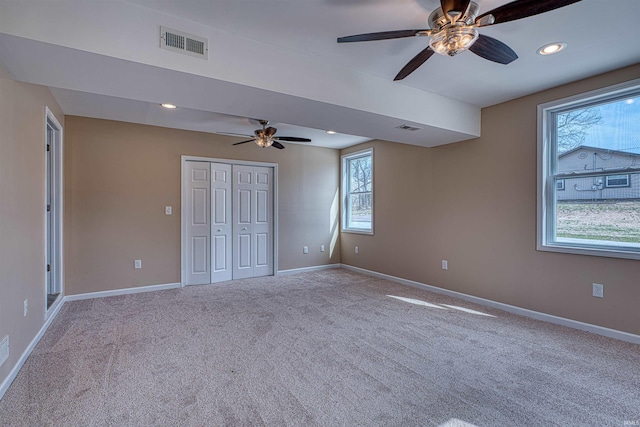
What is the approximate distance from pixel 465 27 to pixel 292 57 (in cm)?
138

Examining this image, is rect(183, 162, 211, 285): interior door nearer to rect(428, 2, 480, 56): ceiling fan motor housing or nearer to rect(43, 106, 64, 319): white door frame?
rect(43, 106, 64, 319): white door frame

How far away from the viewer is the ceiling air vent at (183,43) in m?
2.16

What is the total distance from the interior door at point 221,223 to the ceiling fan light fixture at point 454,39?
4.11m

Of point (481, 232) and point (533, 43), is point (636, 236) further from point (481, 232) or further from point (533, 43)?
point (533, 43)

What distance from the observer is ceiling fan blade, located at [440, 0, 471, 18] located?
5.67 ft

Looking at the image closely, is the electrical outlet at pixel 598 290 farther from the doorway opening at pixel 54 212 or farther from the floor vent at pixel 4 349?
the doorway opening at pixel 54 212

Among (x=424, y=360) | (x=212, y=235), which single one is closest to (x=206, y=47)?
(x=424, y=360)

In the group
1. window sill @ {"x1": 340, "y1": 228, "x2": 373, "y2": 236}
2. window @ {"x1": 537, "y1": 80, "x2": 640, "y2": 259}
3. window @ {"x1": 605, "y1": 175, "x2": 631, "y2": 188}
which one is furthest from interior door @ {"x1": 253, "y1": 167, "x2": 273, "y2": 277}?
window @ {"x1": 605, "y1": 175, "x2": 631, "y2": 188}

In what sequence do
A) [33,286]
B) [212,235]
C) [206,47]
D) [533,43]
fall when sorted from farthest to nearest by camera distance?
1. [212,235]
2. [33,286]
3. [533,43]
4. [206,47]

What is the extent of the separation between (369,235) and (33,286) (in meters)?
4.64

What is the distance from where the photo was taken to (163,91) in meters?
2.55

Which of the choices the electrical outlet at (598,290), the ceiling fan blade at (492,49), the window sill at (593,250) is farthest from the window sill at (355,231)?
the ceiling fan blade at (492,49)

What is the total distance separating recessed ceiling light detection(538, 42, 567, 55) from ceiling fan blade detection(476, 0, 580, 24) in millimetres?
1125

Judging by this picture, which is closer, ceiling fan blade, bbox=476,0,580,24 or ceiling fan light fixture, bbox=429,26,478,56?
ceiling fan blade, bbox=476,0,580,24
